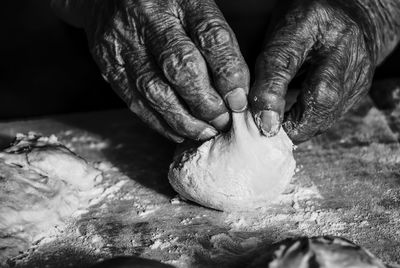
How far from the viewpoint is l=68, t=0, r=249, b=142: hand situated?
1429mm

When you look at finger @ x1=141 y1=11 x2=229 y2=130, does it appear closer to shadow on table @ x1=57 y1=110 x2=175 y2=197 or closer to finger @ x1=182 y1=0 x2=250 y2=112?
finger @ x1=182 y1=0 x2=250 y2=112

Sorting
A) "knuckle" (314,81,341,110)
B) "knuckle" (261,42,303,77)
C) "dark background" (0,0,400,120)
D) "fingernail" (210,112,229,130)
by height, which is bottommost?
"dark background" (0,0,400,120)

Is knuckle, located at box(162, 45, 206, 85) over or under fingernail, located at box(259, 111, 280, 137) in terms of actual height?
over

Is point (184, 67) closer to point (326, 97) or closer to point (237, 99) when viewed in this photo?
point (237, 99)

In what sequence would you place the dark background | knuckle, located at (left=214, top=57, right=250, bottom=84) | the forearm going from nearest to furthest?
1. knuckle, located at (left=214, top=57, right=250, bottom=84)
2. the forearm
3. the dark background

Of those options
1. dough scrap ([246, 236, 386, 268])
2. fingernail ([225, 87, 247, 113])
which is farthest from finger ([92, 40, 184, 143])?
dough scrap ([246, 236, 386, 268])

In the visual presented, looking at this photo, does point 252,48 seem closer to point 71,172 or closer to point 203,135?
point 203,135

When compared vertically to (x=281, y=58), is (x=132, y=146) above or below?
below

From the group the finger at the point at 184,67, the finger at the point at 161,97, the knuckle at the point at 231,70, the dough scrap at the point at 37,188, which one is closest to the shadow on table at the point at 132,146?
the dough scrap at the point at 37,188

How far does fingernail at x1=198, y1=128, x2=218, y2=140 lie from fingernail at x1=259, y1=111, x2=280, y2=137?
160 mm

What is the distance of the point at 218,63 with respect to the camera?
1418 mm

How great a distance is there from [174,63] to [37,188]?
1.92ft

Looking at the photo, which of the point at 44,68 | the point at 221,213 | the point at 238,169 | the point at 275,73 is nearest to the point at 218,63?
the point at 275,73

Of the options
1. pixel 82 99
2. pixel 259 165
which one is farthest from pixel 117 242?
pixel 82 99
